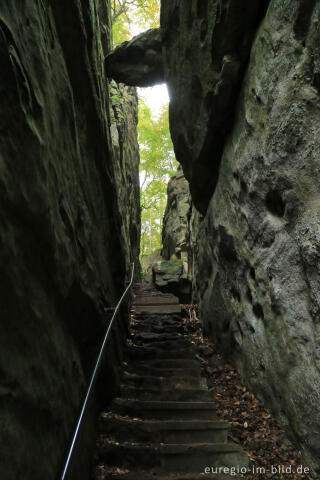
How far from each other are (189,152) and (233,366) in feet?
14.7

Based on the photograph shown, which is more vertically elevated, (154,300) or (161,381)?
(154,300)

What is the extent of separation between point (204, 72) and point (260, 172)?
2.62 m

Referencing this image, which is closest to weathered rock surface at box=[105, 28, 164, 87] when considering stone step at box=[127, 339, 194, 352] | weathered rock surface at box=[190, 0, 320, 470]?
weathered rock surface at box=[190, 0, 320, 470]

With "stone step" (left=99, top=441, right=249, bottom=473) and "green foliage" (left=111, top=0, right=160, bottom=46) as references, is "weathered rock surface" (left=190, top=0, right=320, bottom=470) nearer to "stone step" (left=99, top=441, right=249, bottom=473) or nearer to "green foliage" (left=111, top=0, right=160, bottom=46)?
"stone step" (left=99, top=441, right=249, bottom=473)

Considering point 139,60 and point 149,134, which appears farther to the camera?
point 149,134

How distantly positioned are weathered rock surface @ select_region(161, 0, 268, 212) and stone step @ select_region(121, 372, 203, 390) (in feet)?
→ 12.7

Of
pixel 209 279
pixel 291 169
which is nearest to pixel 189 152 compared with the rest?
pixel 209 279

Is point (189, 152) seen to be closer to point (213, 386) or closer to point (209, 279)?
point (209, 279)

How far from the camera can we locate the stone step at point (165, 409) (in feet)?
14.0

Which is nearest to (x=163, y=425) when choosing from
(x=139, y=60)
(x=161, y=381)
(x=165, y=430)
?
(x=165, y=430)

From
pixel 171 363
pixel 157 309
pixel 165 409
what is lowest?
pixel 165 409

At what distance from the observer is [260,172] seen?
3828mm

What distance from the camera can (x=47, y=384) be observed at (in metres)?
2.29

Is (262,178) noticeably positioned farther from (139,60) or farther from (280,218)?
(139,60)
